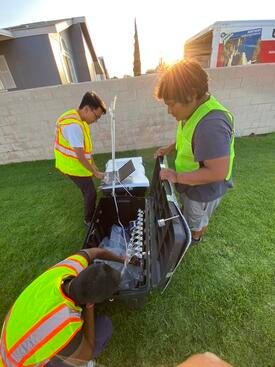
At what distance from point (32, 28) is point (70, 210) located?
23.6ft

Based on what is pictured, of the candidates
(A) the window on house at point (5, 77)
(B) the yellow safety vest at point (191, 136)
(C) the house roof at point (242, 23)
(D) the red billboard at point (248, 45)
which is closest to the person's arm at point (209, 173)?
(B) the yellow safety vest at point (191, 136)

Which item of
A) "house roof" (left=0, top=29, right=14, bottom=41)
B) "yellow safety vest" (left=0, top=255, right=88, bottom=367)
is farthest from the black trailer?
"house roof" (left=0, top=29, right=14, bottom=41)

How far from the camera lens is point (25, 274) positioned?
201cm

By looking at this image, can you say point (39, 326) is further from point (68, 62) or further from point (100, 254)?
point (68, 62)

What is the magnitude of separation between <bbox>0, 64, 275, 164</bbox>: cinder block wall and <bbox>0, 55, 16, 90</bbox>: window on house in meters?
4.40

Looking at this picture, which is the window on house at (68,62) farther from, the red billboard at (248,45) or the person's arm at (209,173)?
the person's arm at (209,173)

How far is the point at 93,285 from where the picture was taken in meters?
0.92

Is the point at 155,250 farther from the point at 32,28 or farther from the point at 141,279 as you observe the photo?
the point at 32,28

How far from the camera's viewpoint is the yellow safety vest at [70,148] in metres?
1.88

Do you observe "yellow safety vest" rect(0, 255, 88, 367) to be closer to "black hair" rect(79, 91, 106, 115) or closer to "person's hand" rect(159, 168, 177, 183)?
"person's hand" rect(159, 168, 177, 183)

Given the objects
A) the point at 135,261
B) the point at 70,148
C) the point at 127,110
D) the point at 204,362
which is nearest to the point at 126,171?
the point at 70,148

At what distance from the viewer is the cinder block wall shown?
159 inches

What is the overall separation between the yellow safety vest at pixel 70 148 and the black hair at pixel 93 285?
50.6 inches

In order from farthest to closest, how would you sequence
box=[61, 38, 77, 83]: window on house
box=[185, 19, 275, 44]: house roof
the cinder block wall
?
box=[61, 38, 77, 83]: window on house, box=[185, 19, 275, 44]: house roof, the cinder block wall
